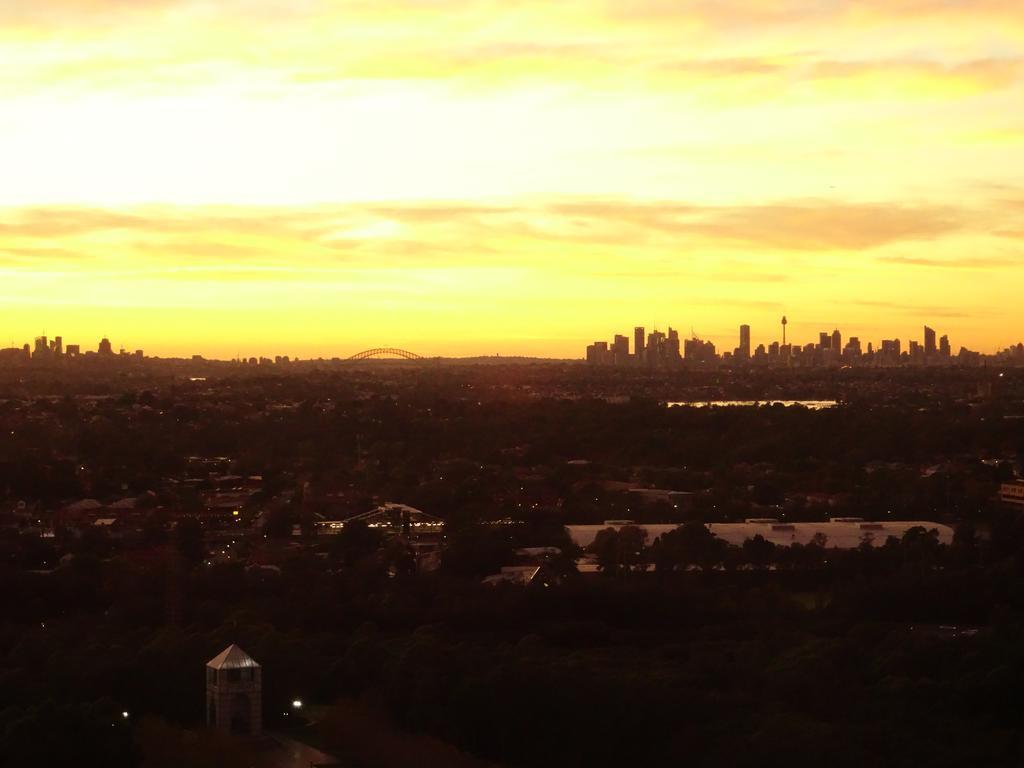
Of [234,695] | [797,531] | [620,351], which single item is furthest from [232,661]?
[620,351]

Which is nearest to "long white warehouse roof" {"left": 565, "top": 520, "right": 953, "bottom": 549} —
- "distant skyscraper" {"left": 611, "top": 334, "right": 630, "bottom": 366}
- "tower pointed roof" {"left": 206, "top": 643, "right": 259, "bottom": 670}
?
"tower pointed roof" {"left": 206, "top": 643, "right": 259, "bottom": 670}

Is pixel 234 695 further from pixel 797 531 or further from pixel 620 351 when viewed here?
pixel 620 351

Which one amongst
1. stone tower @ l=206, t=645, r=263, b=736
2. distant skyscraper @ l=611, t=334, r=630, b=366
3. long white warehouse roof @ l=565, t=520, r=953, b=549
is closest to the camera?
stone tower @ l=206, t=645, r=263, b=736

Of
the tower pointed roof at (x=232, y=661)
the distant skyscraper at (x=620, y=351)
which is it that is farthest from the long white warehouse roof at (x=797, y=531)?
the distant skyscraper at (x=620, y=351)

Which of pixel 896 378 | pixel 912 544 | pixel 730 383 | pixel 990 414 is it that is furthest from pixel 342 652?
pixel 896 378

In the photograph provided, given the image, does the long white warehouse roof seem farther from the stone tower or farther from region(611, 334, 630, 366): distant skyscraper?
region(611, 334, 630, 366): distant skyscraper

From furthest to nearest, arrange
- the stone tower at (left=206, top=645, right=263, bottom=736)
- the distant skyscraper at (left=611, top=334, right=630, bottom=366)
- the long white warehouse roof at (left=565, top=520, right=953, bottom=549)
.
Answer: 1. the distant skyscraper at (left=611, top=334, right=630, bottom=366)
2. the long white warehouse roof at (left=565, top=520, right=953, bottom=549)
3. the stone tower at (left=206, top=645, right=263, bottom=736)

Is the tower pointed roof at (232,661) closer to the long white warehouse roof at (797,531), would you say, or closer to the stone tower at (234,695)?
the stone tower at (234,695)

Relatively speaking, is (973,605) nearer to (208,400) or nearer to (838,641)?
(838,641)
